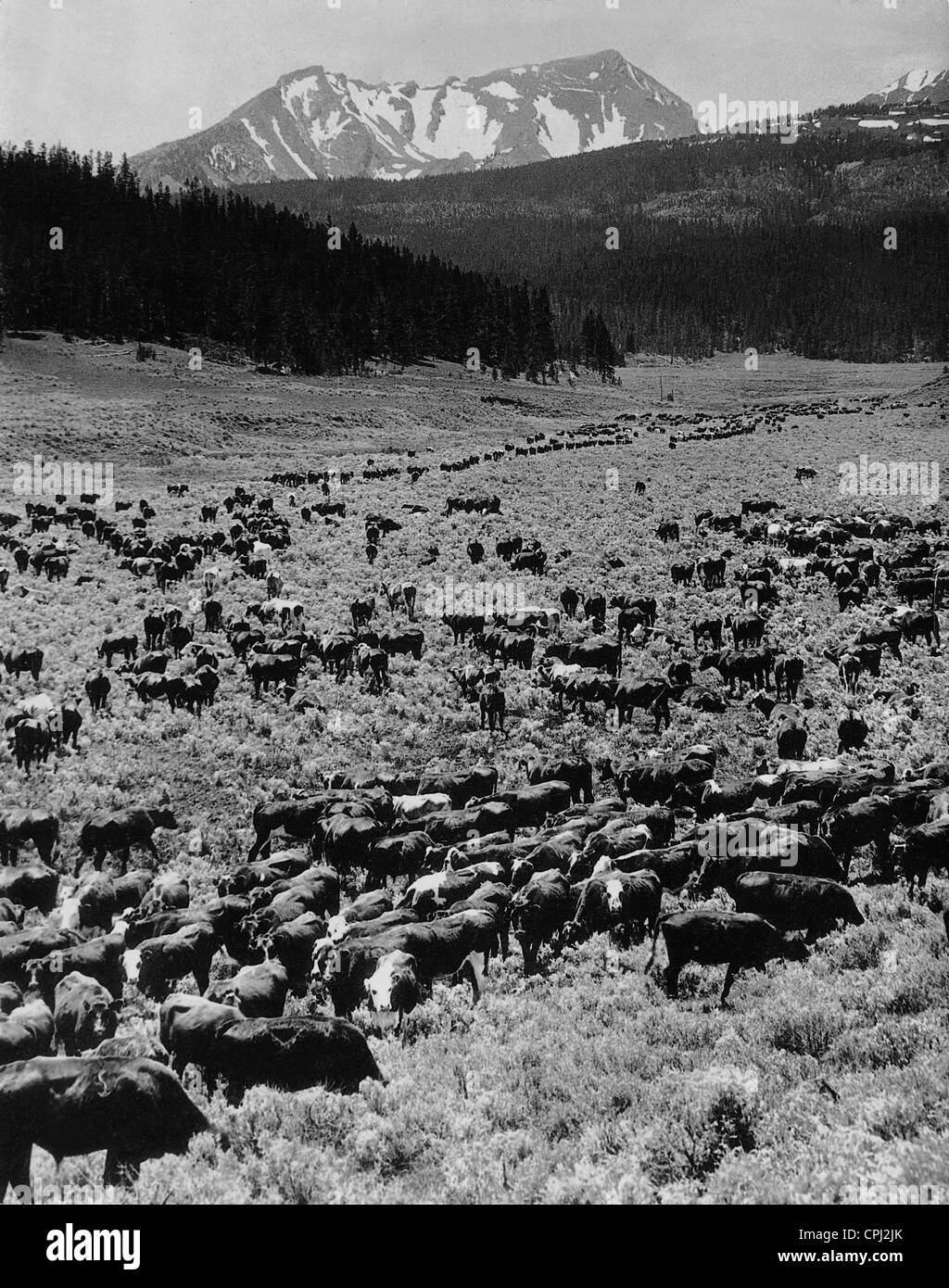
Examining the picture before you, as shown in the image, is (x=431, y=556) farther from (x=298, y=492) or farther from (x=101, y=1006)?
(x=101, y=1006)

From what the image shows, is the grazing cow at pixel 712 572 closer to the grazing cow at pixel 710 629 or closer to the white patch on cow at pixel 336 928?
the grazing cow at pixel 710 629

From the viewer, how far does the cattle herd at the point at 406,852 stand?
7.33 m

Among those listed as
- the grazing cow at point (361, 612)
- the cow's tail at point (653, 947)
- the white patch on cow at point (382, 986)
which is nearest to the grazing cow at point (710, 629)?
the grazing cow at point (361, 612)

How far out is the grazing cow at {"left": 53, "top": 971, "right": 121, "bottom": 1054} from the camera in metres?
7.92

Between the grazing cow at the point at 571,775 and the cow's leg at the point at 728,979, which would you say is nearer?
the cow's leg at the point at 728,979

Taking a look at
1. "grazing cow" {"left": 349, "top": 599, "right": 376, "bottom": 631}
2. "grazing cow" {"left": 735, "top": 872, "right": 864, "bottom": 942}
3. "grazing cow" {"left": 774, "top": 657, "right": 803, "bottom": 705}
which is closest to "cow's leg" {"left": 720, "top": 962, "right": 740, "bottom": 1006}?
"grazing cow" {"left": 735, "top": 872, "right": 864, "bottom": 942}

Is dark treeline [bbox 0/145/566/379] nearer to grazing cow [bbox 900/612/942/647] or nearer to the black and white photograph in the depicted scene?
the black and white photograph

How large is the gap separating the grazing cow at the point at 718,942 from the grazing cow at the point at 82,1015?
5.68 meters
